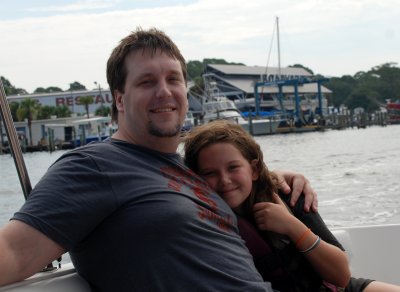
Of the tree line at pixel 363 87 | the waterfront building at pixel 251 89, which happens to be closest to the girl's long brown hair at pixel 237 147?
the waterfront building at pixel 251 89

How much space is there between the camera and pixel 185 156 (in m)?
2.15

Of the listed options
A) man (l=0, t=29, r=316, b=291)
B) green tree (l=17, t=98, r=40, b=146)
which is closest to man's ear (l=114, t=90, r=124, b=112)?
man (l=0, t=29, r=316, b=291)

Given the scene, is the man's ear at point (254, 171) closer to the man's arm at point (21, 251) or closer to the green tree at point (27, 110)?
the man's arm at point (21, 251)

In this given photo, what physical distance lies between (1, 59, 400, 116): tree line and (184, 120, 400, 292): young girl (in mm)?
85867

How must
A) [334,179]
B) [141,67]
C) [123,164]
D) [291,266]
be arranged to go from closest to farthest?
1. [123,164]
2. [141,67]
3. [291,266]
4. [334,179]

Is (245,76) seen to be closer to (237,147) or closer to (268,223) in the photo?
(237,147)

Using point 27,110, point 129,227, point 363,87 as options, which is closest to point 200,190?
point 129,227

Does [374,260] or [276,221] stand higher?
[276,221]

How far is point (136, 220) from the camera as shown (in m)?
1.59

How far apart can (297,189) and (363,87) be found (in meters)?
99.4

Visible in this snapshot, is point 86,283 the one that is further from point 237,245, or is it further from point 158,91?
point 158,91

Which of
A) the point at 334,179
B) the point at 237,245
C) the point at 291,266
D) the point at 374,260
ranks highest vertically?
the point at 237,245

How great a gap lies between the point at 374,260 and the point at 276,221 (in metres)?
1.00

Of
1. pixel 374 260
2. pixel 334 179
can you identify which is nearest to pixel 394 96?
pixel 334 179
